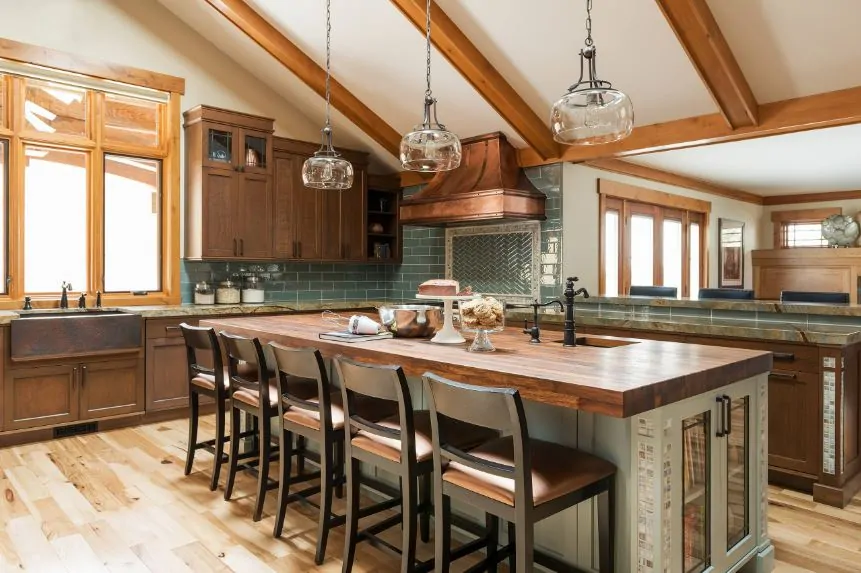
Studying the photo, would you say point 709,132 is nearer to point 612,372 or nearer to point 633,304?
point 633,304

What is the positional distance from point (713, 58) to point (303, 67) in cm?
344

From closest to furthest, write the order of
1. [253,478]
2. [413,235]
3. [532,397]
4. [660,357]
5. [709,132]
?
[532,397], [660,357], [253,478], [709,132], [413,235]

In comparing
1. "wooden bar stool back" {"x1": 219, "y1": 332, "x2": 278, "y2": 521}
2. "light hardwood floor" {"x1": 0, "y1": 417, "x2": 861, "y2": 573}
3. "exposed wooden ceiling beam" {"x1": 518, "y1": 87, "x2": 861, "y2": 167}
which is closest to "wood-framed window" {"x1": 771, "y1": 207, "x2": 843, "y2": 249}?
"exposed wooden ceiling beam" {"x1": 518, "y1": 87, "x2": 861, "y2": 167}

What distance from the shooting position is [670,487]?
1969mm

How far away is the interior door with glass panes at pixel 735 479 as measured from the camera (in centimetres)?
224

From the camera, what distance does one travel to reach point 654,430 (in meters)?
1.94

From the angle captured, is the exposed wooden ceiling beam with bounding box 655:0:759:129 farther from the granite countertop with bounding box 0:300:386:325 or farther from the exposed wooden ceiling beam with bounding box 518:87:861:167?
the granite countertop with bounding box 0:300:386:325

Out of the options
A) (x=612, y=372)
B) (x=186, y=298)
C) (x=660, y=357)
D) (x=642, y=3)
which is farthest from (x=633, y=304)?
(x=186, y=298)

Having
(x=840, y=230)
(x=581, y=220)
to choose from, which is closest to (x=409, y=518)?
(x=581, y=220)

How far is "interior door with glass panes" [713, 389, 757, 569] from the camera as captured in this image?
2.24 meters

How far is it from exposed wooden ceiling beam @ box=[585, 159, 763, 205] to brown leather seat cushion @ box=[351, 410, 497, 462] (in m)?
3.78

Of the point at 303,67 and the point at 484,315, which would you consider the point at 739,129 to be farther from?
the point at 303,67

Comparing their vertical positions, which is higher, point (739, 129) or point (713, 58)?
point (713, 58)

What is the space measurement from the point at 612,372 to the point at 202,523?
2.16 metres
